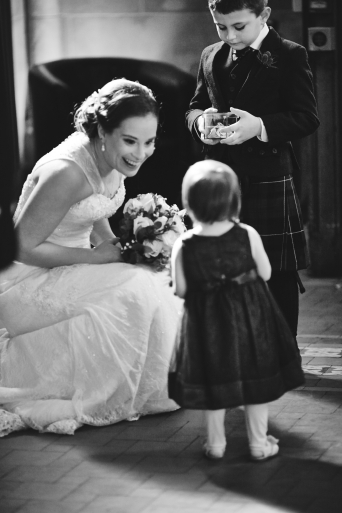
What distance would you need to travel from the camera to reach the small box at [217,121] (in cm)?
507

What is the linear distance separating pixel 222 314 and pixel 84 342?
1.01 meters

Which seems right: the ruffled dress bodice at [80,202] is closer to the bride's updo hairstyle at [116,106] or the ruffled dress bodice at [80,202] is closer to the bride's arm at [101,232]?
the bride's updo hairstyle at [116,106]

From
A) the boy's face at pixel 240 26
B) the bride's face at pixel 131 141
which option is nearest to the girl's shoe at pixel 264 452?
the bride's face at pixel 131 141

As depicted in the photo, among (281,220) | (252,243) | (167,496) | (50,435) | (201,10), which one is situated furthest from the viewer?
(201,10)

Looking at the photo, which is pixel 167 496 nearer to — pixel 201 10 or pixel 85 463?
pixel 85 463

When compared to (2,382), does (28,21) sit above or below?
above

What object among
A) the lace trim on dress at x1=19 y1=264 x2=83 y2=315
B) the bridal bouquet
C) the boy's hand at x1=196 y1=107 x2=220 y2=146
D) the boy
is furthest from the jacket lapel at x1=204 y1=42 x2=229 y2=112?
the lace trim on dress at x1=19 y1=264 x2=83 y2=315

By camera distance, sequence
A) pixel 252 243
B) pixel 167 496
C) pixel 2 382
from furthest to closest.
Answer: pixel 2 382
pixel 252 243
pixel 167 496

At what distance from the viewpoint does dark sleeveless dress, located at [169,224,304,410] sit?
13.3ft

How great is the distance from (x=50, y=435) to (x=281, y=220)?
1.72 meters

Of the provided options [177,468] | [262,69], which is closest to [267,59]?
[262,69]

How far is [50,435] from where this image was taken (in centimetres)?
466

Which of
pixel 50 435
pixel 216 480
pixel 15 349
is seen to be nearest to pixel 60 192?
pixel 15 349

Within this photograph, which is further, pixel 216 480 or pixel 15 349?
pixel 15 349
